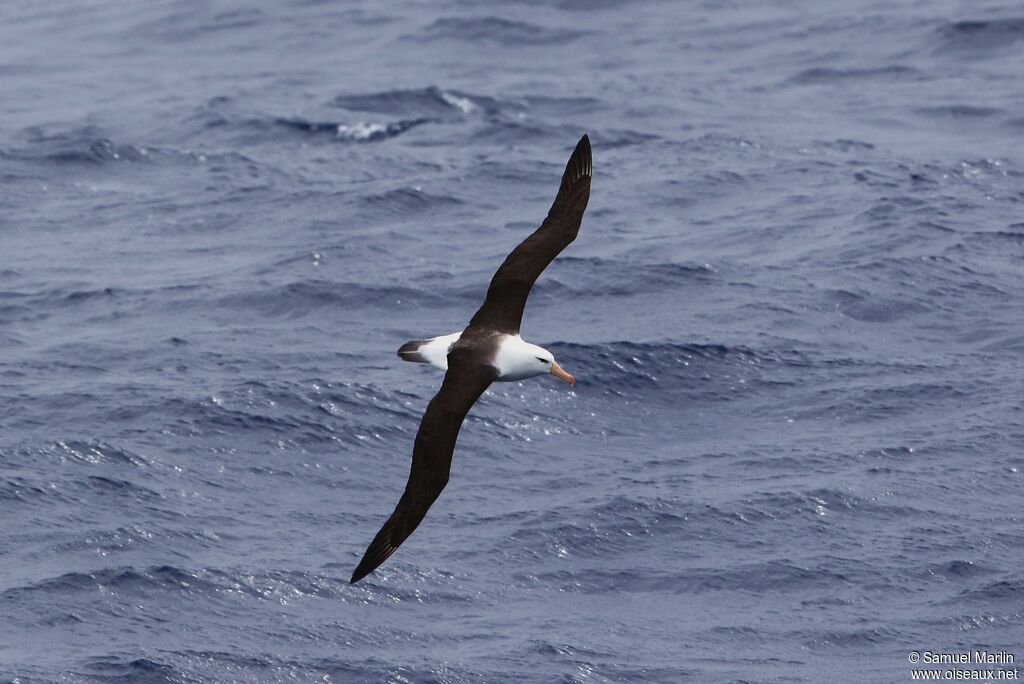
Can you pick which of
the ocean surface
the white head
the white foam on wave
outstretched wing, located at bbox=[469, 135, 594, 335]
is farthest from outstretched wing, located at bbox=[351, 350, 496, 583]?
the white foam on wave

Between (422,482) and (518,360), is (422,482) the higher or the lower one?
the lower one

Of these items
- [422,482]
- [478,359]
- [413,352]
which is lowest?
[422,482]

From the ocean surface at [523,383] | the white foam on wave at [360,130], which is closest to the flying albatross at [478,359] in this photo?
the ocean surface at [523,383]

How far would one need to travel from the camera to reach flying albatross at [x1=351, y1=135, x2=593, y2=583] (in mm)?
13781

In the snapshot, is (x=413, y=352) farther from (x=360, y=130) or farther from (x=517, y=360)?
(x=360, y=130)

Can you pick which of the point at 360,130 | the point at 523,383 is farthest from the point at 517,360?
the point at 360,130

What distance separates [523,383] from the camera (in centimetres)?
2125

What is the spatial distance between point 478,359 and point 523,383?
638 centimetres

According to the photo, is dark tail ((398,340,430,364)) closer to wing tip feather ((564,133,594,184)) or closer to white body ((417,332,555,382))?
white body ((417,332,555,382))

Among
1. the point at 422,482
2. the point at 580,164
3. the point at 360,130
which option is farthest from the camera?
the point at 360,130

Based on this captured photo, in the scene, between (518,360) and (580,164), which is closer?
(518,360)

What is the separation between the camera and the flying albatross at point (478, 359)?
13.8m

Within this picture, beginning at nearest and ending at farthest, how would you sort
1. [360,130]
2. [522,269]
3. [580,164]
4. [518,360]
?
[518,360], [522,269], [580,164], [360,130]

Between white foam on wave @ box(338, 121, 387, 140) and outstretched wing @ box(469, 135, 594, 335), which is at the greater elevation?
outstretched wing @ box(469, 135, 594, 335)
